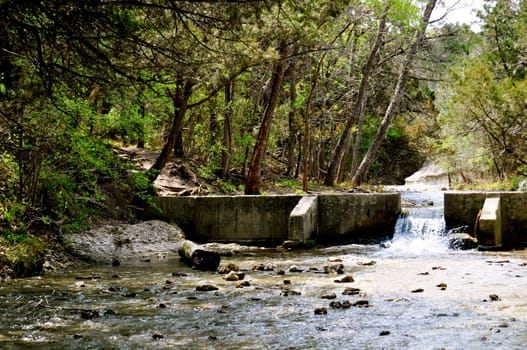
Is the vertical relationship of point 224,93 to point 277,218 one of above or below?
above

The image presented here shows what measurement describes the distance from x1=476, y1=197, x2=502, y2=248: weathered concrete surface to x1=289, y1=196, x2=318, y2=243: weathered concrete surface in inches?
142

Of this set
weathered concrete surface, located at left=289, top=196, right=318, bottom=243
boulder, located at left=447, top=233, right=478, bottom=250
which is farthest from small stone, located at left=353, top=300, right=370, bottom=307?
boulder, located at left=447, top=233, right=478, bottom=250

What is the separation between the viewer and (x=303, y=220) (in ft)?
40.0

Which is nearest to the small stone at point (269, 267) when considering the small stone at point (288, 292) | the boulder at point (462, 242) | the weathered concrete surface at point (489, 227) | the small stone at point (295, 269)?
the small stone at point (295, 269)

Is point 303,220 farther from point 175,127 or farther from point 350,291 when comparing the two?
point 350,291

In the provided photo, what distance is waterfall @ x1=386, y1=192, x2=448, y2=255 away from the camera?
1214 cm

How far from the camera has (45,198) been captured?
1062 centimetres

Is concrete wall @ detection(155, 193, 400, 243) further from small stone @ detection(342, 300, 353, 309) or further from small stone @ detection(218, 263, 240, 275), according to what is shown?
small stone @ detection(342, 300, 353, 309)

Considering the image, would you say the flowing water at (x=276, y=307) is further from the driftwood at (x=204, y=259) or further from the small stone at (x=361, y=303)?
the driftwood at (x=204, y=259)

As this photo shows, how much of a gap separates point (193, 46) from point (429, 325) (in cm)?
410

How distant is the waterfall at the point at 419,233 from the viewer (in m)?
12.1

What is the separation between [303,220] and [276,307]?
238 inches

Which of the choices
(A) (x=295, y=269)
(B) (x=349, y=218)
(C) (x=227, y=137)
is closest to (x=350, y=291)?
(A) (x=295, y=269)

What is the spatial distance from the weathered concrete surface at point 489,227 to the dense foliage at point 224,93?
503 centimetres
